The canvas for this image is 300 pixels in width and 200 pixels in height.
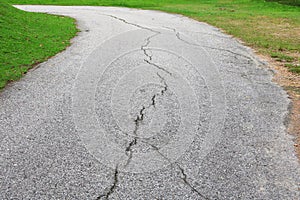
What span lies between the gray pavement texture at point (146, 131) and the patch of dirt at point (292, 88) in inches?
5.5

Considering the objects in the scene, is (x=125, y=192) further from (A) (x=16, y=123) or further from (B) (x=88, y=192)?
(A) (x=16, y=123)

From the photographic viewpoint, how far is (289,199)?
9.52ft

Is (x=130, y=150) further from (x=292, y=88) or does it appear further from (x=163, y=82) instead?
(x=292, y=88)

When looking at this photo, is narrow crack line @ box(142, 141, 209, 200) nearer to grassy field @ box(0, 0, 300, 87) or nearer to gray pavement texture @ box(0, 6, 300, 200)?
gray pavement texture @ box(0, 6, 300, 200)

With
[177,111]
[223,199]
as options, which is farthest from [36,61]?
[223,199]

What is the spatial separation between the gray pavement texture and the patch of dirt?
14 centimetres

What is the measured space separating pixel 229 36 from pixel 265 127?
699 centimetres

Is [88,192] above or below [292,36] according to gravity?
below

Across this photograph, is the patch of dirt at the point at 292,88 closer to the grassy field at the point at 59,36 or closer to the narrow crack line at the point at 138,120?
the grassy field at the point at 59,36

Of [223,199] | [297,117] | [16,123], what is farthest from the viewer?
[297,117]

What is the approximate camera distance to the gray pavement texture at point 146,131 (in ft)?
10.1

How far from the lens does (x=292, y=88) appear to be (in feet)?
19.1

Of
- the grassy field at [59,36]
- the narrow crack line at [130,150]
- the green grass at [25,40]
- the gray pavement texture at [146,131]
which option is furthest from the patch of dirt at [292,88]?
the green grass at [25,40]

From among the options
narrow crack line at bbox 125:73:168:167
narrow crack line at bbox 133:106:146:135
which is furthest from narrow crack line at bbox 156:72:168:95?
narrow crack line at bbox 133:106:146:135
